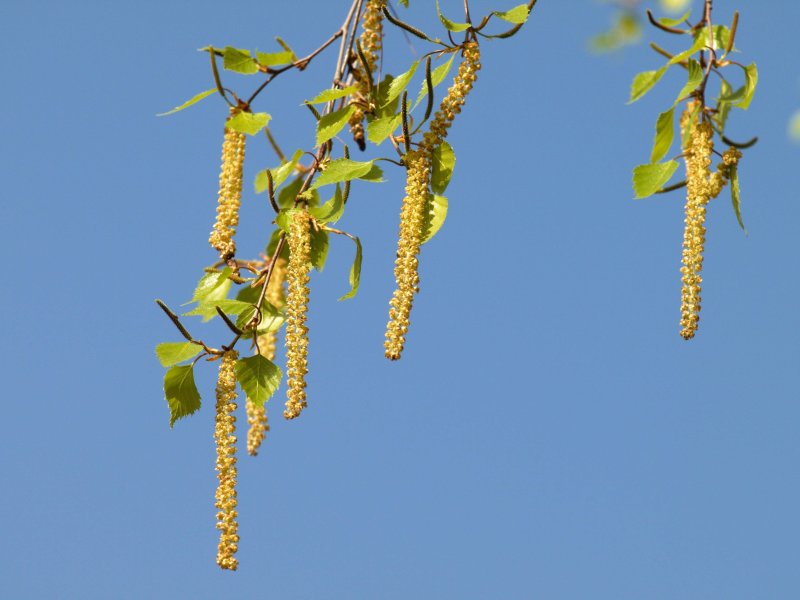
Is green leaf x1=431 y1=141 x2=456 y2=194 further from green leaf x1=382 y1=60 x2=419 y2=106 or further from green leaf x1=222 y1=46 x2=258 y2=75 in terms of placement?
green leaf x1=222 y1=46 x2=258 y2=75

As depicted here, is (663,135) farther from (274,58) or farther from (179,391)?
(179,391)

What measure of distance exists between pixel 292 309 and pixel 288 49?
2.29ft

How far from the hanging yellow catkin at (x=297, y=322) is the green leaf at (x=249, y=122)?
0.94 ft

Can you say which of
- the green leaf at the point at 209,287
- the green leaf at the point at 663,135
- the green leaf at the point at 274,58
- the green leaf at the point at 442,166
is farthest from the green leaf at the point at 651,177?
the green leaf at the point at 209,287

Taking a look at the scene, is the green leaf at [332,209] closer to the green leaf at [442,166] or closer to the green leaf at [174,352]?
the green leaf at [442,166]

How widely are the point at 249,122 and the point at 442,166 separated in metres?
0.55

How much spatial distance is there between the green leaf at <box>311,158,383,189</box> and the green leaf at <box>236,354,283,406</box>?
18.5 inches

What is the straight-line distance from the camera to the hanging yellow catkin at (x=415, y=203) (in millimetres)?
2266

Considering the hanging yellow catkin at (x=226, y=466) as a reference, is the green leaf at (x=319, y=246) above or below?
above

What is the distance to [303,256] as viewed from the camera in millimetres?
2512

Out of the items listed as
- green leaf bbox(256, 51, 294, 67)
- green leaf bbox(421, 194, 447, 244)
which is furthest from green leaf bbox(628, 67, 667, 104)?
green leaf bbox(256, 51, 294, 67)

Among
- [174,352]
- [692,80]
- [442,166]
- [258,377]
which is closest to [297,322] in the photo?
[258,377]

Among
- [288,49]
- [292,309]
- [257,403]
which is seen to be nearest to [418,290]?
[292,309]

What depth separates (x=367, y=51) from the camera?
2.61m
